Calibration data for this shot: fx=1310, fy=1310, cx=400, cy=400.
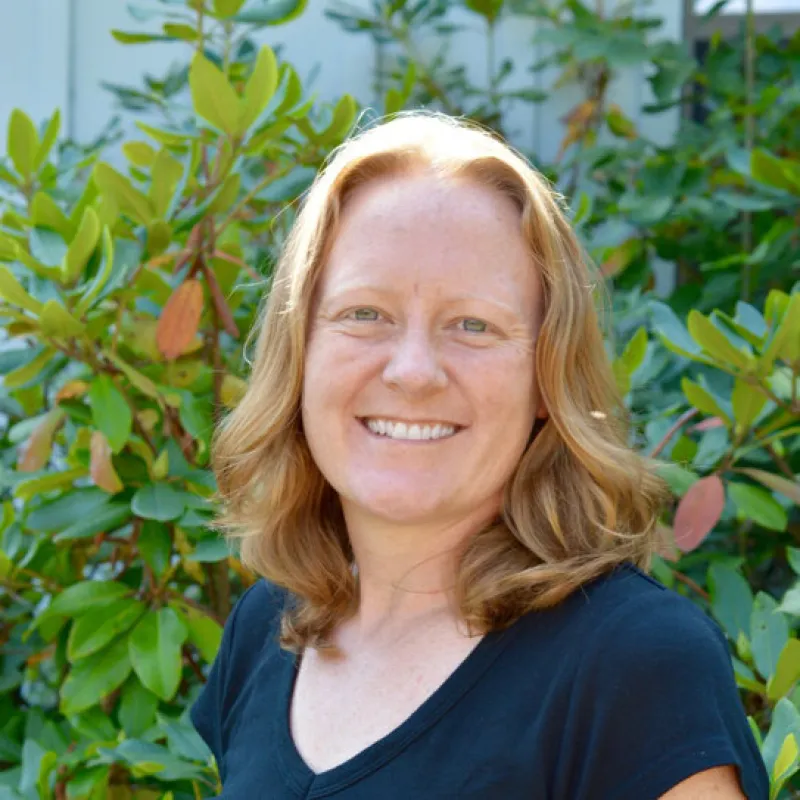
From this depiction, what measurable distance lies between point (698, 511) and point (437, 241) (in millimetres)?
700

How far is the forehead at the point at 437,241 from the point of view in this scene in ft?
4.64

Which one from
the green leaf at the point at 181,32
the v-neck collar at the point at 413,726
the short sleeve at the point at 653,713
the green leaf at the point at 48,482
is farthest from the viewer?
the green leaf at the point at 181,32

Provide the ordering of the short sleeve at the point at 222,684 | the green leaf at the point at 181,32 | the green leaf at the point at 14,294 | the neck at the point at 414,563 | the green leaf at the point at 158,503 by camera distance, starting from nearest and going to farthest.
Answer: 1. the neck at the point at 414,563
2. the short sleeve at the point at 222,684
3. the green leaf at the point at 14,294
4. the green leaf at the point at 158,503
5. the green leaf at the point at 181,32

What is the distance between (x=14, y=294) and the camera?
1.89m

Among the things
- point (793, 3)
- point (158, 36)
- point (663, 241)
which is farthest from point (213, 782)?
point (793, 3)

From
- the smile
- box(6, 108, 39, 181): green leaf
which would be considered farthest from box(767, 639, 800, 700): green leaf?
box(6, 108, 39, 181): green leaf

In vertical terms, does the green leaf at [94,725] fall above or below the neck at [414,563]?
below

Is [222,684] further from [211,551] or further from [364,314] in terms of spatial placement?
[364,314]

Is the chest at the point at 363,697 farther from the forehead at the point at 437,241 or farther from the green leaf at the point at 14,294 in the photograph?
the green leaf at the point at 14,294

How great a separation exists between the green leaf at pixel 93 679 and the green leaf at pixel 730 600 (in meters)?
0.92

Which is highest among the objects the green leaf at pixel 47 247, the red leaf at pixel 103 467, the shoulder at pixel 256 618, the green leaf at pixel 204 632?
the green leaf at pixel 47 247

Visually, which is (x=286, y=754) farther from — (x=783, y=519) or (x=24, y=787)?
(x=783, y=519)

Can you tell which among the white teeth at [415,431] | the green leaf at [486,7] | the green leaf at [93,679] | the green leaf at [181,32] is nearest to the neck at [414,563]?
the white teeth at [415,431]

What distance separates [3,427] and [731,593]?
1.56 metres
